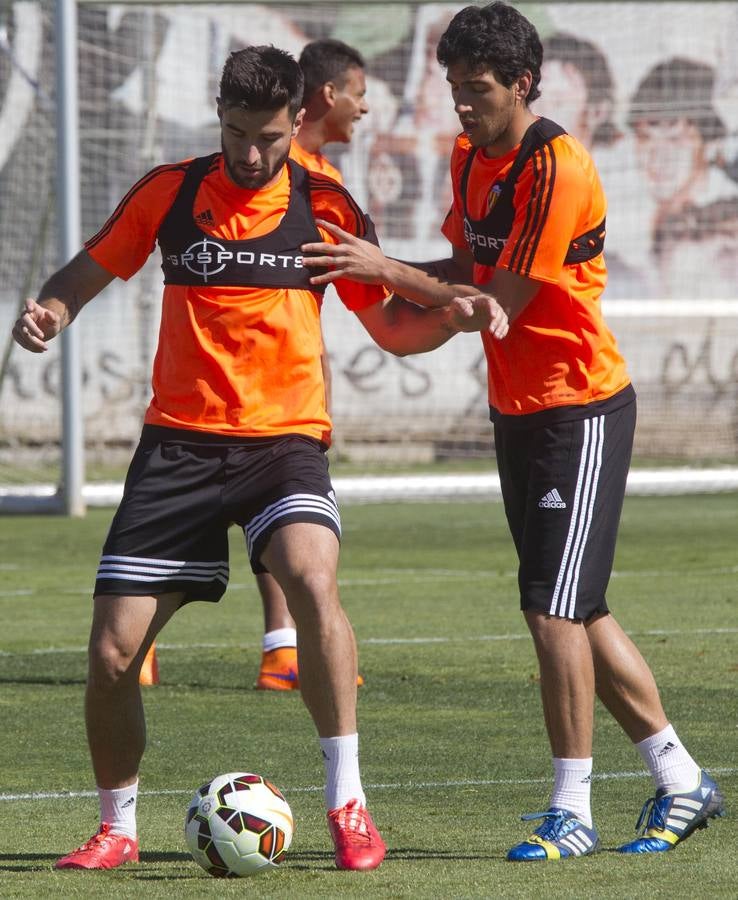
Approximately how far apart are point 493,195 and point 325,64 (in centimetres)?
369

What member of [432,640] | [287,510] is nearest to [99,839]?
[287,510]

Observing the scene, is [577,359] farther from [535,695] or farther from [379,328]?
[535,695]

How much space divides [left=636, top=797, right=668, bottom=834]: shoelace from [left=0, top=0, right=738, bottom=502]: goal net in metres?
13.5

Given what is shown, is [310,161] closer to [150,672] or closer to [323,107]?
[323,107]

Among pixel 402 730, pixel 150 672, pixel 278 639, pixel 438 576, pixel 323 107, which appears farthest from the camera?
pixel 438 576

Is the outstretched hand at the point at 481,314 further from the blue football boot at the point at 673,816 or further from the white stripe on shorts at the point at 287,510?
the blue football boot at the point at 673,816

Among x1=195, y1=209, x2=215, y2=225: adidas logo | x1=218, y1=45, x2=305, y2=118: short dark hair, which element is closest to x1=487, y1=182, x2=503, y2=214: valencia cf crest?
x1=218, y1=45, x2=305, y2=118: short dark hair

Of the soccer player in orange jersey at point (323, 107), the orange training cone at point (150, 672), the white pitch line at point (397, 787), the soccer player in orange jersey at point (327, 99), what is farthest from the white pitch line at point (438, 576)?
the white pitch line at point (397, 787)

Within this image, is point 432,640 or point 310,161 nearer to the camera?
point 310,161

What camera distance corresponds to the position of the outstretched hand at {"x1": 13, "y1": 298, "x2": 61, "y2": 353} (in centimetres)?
534

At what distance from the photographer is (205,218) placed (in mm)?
5480

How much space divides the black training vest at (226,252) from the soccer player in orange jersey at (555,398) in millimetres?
98

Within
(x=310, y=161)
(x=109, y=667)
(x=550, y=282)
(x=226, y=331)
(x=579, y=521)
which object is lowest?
(x=109, y=667)

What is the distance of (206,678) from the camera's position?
8547 mm
